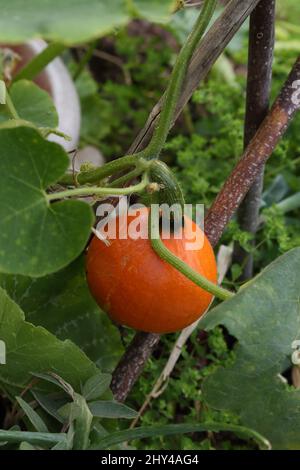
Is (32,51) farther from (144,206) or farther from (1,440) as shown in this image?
(1,440)

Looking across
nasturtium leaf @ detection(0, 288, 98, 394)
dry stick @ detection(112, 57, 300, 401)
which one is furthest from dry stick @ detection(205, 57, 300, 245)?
nasturtium leaf @ detection(0, 288, 98, 394)

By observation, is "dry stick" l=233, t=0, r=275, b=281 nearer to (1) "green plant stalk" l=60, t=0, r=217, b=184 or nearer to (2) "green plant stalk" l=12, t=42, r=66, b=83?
(1) "green plant stalk" l=60, t=0, r=217, b=184

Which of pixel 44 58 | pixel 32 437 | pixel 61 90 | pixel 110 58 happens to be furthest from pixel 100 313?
pixel 110 58

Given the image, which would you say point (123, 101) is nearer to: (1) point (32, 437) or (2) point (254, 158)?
(2) point (254, 158)

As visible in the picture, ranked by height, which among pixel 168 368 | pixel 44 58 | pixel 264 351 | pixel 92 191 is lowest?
pixel 168 368

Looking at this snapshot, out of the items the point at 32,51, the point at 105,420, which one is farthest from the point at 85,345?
the point at 32,51

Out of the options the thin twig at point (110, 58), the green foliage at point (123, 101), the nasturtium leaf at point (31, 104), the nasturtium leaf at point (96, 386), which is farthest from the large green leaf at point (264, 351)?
the thin twig at point (110, 58)
